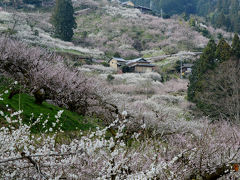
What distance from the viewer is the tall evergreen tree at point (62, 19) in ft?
149

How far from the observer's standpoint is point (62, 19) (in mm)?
45219

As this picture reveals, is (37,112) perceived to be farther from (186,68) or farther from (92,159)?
(186,68)

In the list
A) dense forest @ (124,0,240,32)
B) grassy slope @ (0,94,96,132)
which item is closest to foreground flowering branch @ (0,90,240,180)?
grassy slope @ (0,94,96,132)

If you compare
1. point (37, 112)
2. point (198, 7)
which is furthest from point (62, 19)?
point (198, 7)

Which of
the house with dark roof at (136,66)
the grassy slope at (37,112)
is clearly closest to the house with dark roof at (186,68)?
the house with dark roof at (136,66)

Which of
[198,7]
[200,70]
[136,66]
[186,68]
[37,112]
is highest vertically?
[198,7]

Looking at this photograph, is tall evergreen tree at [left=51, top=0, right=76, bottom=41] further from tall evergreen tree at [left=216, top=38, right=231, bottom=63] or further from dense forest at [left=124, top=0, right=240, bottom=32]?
dense forest at [left=124, top=0, right=240, bottom=32]

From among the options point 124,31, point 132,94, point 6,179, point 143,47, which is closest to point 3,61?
point 6,179

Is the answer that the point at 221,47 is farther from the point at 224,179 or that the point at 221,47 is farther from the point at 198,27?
the point at 198,27

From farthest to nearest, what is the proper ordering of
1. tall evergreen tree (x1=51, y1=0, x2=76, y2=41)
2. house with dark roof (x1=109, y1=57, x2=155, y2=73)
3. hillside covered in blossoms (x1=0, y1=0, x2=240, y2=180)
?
tall evergreen tree (x1=51, y1=0, x2=76, y2=41), house with dark roof (x1=109, y1=57, x2=155, y2=73), hillside covered in blossoms (x1=0, y1=0, x2=240, y2=180)

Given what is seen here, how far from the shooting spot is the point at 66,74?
13.2 metres

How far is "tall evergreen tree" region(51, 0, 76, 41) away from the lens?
45344 mm

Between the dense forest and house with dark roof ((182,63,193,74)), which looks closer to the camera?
house with dark roof ((182,63,193,74))

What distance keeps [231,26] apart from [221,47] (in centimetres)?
4595
